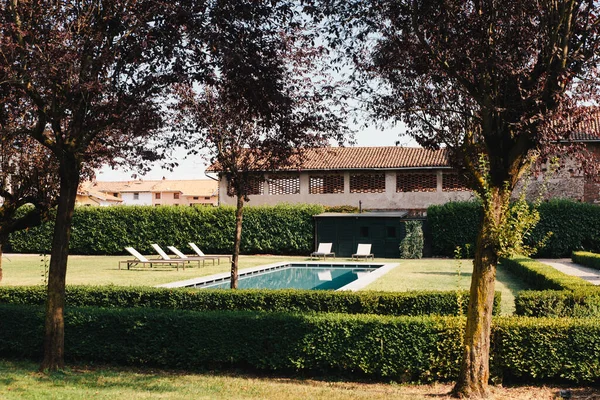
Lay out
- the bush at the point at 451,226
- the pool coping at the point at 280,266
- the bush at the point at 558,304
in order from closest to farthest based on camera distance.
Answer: the bush at the point at 558,304 < the pool coping at the point at 280,266 < the bush at the point at 451,226

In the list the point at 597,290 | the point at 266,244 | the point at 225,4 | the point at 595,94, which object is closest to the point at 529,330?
the point at 595,94

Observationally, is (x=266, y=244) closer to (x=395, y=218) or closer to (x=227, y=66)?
(x=395, y=218)

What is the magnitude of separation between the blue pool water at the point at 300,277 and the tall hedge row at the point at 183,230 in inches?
189

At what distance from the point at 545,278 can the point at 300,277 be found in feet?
35.7

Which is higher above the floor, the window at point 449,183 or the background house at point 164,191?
the background house at point 164,191

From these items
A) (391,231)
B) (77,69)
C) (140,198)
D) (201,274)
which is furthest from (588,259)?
(140,198)

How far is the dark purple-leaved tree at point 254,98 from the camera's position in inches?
284

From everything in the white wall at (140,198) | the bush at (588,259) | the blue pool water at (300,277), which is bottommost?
the blue pool water at (300,277)

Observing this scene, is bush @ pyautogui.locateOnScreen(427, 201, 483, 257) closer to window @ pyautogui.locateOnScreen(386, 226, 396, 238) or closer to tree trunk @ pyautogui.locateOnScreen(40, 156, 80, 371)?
window @ pyautogui.locateOnScreen(386, 226, 396, 238)

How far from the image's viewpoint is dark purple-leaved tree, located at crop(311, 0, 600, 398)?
248 inches

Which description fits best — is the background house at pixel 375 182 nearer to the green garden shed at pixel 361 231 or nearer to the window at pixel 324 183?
the window at pixel 324 183

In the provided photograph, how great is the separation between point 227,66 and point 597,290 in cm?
768

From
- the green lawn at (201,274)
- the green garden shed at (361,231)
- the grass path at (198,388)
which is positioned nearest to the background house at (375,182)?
the green garden shed at (361,231)

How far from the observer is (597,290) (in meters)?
10.5
